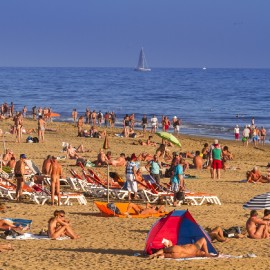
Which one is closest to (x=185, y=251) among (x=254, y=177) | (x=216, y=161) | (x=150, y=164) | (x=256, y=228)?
(x=256, y=228)

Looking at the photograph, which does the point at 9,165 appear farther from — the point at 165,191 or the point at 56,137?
the point at 56,137

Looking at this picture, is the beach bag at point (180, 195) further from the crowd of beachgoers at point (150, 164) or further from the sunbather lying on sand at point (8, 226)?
the sunbather lying on sand at point (8, 226)

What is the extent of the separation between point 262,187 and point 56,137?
14.9 metres

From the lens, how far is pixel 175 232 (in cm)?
1302

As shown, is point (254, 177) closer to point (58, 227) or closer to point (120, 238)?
point (120, 238)

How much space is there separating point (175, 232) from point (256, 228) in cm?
233

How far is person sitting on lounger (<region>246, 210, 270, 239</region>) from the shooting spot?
1473cm

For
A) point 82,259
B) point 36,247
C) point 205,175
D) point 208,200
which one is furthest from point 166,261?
point 205,175

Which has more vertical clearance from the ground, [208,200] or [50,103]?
[50,103]

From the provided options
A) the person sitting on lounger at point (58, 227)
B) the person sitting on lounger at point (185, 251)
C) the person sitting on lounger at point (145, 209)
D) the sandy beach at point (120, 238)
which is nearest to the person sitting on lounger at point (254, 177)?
the sandy beach at point (120, 238)

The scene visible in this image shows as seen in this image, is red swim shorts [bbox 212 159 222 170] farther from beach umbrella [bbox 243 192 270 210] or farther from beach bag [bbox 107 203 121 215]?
beach umbrella [bbox 243 192 270 210]

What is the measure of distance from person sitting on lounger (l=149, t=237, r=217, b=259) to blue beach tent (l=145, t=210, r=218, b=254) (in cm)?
17

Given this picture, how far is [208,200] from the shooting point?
1898 centimetres

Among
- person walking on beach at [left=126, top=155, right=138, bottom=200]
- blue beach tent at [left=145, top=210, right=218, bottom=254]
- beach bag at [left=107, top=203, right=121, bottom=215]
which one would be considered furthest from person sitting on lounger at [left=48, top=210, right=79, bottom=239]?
person walking on beach at [left=126, top=155, right=138, bottom=200]
